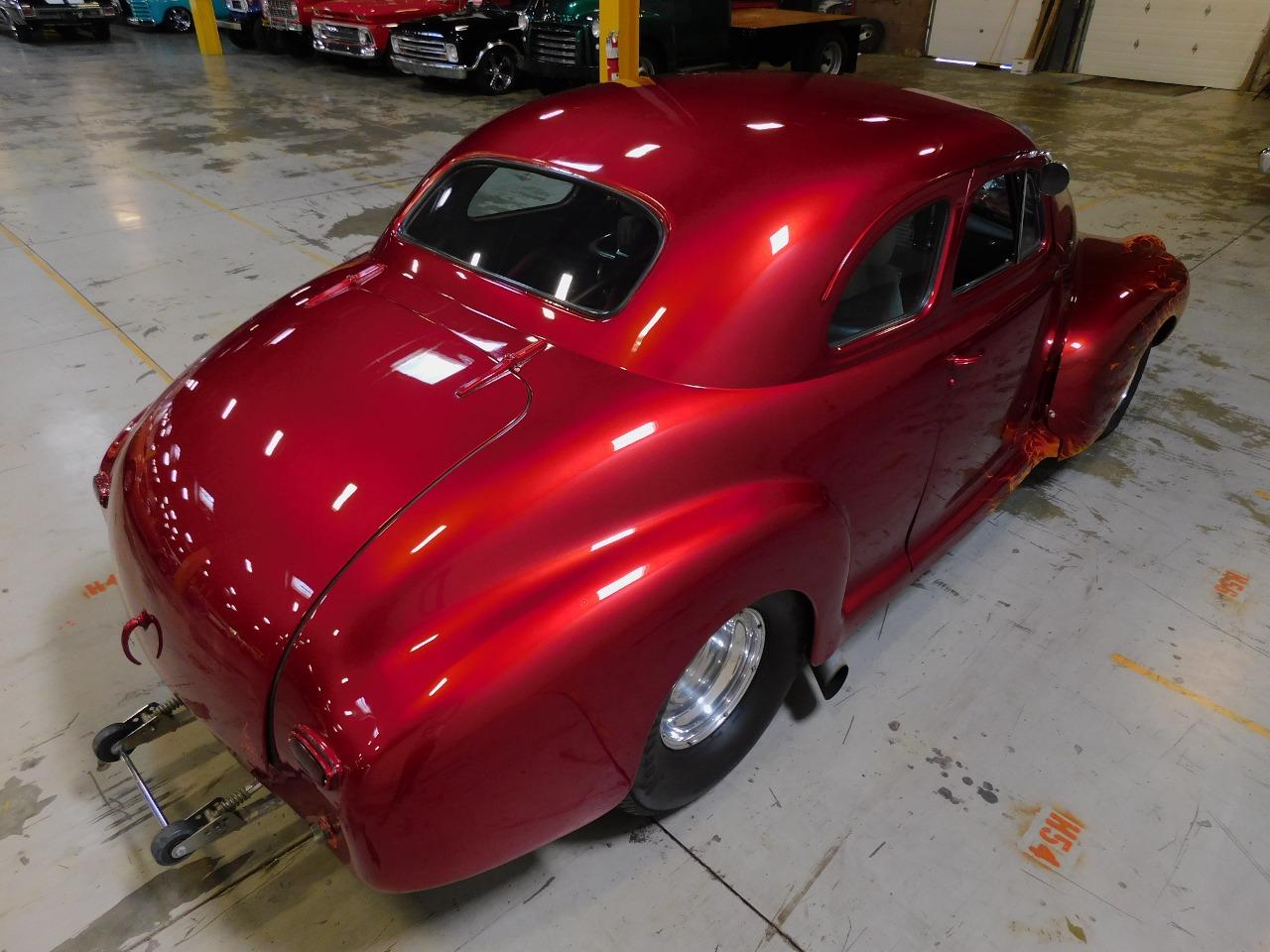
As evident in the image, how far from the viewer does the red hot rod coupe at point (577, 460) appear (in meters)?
1.47

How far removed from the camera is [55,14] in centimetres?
1411

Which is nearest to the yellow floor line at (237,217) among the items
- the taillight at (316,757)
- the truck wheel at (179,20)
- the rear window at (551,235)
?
the rear window at (551,235)

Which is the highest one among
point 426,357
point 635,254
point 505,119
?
point 505,119

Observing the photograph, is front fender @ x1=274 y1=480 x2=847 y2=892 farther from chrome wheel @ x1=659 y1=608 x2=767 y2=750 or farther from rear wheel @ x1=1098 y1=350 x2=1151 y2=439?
rear wheel @ x1=1098 y1=350 x2=1151 y2=439

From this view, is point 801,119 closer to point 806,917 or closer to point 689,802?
point 689,802

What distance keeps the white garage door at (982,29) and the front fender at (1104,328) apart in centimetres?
1337

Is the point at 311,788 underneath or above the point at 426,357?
underneath

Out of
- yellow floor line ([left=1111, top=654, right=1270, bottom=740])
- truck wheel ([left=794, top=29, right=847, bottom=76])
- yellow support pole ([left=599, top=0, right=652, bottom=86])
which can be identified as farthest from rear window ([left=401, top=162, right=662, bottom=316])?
truck wheel ([left=794, top=29, right=847, bottom=76])

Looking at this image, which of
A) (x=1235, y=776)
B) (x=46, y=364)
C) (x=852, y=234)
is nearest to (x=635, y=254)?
(x=852, y=234)

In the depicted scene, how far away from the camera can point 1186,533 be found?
3.17m

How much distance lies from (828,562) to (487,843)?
99 cm

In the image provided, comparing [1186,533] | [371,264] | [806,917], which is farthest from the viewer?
[1186,533]

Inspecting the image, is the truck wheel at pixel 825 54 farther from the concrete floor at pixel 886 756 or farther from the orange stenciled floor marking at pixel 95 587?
the orange stenciled floor marking at pixel 95 587

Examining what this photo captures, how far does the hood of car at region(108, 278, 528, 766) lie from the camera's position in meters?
1.55
